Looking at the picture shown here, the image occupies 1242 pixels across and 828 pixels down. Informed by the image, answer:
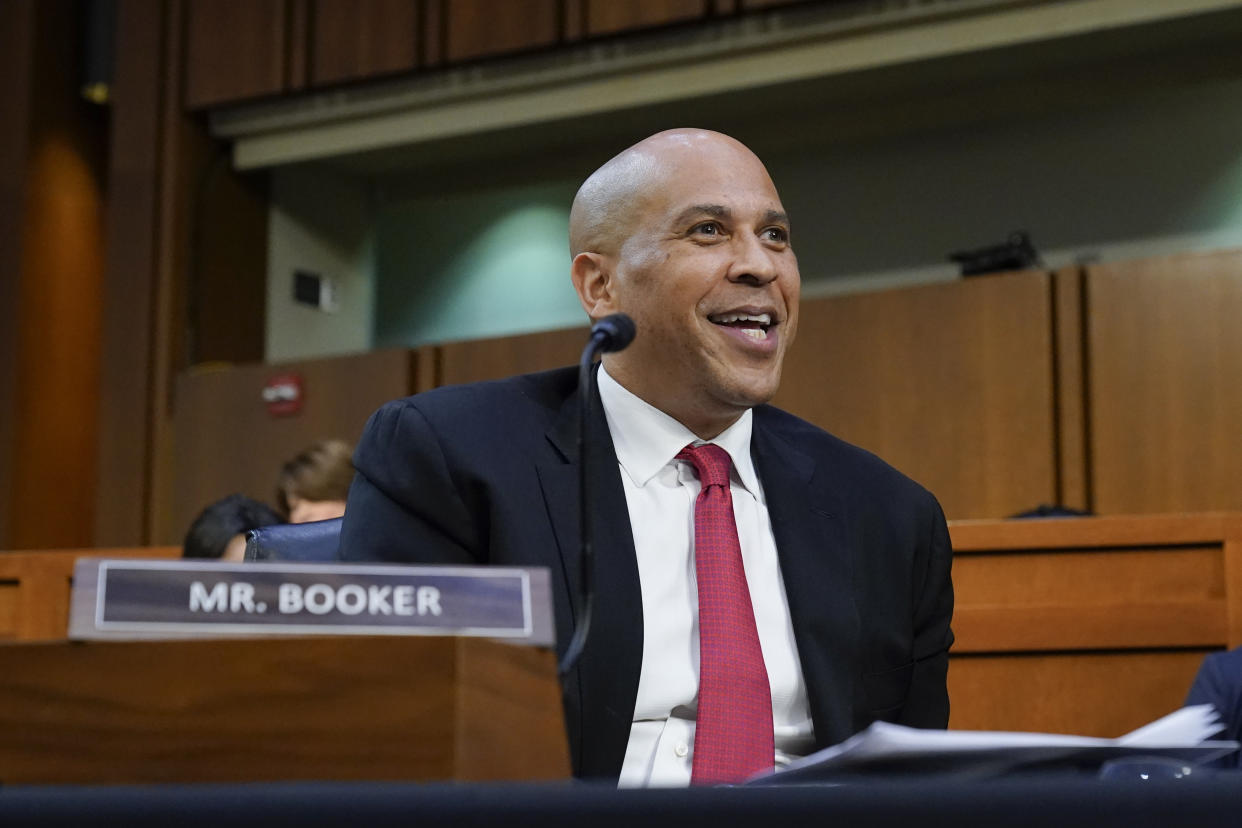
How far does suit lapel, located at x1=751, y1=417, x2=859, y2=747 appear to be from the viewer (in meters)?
1.58

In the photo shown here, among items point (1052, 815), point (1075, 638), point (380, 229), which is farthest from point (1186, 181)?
point (1052, 815)

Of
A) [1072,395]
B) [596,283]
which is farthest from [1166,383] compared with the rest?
[596,283]

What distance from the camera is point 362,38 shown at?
570 cm

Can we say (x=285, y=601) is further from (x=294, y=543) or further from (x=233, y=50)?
(x=233, y=50)

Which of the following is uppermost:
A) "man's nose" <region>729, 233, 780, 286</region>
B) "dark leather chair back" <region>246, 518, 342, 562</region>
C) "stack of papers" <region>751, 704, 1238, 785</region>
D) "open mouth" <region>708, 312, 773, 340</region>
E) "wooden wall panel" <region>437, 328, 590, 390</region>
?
"wooden wall panel" <region>437, 328, 590, 390</region>

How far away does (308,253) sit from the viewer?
6512mm

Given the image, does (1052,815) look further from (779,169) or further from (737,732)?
(779,169)

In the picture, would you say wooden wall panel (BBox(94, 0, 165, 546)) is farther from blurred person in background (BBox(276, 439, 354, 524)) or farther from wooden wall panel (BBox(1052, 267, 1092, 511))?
wooden wall panel (BBox(1052, 267, 1092, 511))

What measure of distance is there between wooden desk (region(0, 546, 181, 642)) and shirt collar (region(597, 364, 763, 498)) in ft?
7.18

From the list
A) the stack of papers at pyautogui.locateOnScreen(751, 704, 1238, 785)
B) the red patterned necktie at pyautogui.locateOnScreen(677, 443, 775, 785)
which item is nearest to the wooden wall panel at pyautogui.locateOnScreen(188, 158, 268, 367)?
the red patterned necktie at pyautogui.locateOnScreen(677, 443, 775, 785)

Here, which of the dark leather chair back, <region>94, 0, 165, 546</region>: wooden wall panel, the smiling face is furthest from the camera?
<region>94, 0, 165, 546</region>: wooden wall panel

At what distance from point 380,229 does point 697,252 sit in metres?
5.17

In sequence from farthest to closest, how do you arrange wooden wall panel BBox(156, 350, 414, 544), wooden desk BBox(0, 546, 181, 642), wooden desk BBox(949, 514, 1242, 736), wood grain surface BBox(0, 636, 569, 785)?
1. wooden wall panel BBox(156, 350, 414, 544)
2. wooden desk BBox(0, 546, 181, 642)
3. wooden desk BBox(949, 514, 1242, 736)
4. wood grain surface BBox(0, 636, 569, 785)

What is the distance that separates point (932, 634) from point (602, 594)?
44cm
